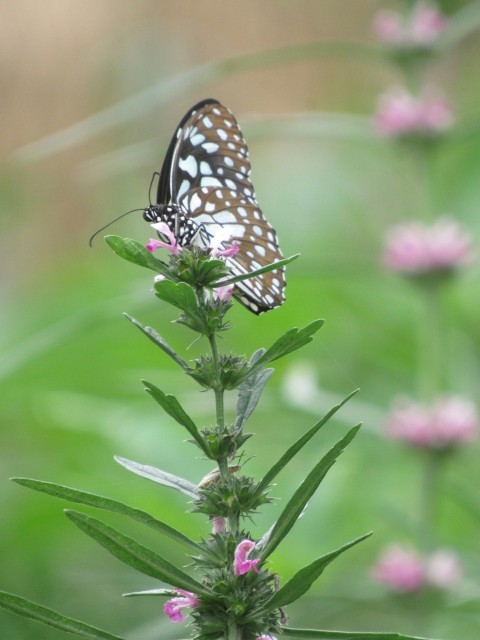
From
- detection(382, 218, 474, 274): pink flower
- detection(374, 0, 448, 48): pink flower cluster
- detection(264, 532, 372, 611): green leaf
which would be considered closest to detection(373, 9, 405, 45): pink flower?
detection(374, 0, 448, 48): pink flower cluster

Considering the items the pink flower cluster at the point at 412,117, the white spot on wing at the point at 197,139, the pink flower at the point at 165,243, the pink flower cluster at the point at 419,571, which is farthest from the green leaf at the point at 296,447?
the pink flower cluster at the point at 412,117

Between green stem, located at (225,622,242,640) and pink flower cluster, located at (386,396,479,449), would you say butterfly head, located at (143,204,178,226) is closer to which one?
green stem, located at (225,622,242,640)

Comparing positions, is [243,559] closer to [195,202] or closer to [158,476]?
[158,476]

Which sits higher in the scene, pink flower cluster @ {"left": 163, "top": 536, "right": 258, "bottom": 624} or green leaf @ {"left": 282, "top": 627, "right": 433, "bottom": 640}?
pink flower cluster @ {"left": 163, "top": 536, "right": 258, "bottom": 624}

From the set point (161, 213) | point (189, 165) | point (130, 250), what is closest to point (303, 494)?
point (130, 250)

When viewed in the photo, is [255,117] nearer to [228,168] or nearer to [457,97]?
[228,168]
